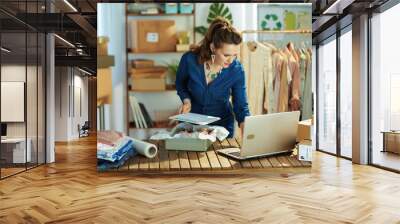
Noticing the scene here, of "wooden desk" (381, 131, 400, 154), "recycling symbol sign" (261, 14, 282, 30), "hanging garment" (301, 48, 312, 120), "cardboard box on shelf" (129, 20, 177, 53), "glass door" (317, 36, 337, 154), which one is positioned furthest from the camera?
"glass door" (317, 36, 337, 154)

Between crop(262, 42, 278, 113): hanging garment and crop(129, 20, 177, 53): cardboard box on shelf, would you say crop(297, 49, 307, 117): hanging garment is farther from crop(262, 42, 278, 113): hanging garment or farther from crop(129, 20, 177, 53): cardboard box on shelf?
crop(129, 20, 177, 53): cardboard box on shelf

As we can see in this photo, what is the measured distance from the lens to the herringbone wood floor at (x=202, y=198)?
365cm

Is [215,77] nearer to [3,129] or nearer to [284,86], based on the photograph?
[284,86]

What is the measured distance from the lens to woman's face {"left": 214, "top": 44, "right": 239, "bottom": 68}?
5.82 metres

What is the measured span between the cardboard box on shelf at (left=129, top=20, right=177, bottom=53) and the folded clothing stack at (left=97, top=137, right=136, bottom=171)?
129cm

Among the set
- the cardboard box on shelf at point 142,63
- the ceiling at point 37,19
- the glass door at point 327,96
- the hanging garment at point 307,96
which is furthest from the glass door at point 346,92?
the ceiling at point 37,19

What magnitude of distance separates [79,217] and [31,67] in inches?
153

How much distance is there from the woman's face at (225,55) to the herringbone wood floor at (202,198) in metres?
1.60

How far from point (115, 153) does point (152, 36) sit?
1704mm

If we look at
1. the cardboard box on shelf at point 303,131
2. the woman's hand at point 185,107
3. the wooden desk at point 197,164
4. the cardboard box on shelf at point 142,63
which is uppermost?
the cardboard box on shelf at point 142,63

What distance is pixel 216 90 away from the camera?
229 inches

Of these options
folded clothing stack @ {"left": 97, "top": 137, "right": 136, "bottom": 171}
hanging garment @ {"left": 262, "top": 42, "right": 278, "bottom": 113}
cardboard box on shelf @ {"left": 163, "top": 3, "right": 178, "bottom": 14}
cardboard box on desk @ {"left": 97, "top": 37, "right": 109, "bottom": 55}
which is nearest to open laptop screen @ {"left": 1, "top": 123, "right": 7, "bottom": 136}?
folded clothing stack @ {"left": 97, "top": 137, "right": 136, "bottom": 171}

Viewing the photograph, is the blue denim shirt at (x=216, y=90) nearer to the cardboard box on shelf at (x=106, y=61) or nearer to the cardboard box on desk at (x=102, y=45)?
the cardboard box on shelf at (x=106, y=61)

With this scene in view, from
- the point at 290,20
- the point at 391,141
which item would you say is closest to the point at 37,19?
the point at 290,20
